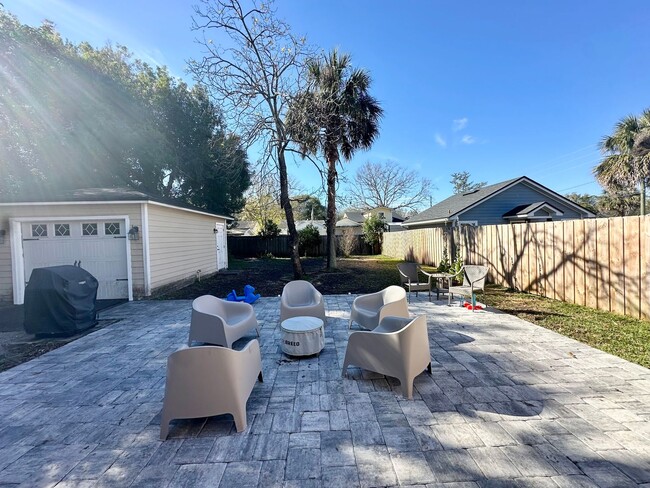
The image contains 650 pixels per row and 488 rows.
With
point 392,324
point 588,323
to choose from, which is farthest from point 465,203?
point 392,324

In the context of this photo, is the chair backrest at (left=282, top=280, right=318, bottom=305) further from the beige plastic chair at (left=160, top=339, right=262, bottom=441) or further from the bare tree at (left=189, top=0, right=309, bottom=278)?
the bare tree at (left=189, top=0, right=309, bottom=278)

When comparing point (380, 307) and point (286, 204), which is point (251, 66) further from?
point (380, 307)

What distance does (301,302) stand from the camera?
508cm

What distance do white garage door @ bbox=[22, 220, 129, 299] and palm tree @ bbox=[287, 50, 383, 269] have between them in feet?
19.3

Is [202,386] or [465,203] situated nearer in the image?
[202,386]

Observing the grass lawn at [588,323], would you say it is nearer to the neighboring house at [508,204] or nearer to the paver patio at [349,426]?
the paver patio at [349,426]

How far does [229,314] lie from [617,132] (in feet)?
64.2

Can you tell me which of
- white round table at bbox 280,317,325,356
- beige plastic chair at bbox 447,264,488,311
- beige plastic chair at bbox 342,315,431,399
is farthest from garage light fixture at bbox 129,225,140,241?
beige plastic chair at bbox 447,264,488,311

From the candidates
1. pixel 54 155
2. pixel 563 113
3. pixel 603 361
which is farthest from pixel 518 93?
pixel 54 155

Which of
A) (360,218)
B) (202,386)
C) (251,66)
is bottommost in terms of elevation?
(202,386)

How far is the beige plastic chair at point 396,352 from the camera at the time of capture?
9.23ft

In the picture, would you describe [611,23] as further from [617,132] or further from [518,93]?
[617,132]

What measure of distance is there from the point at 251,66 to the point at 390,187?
1071 inches

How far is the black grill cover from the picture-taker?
185 inches
